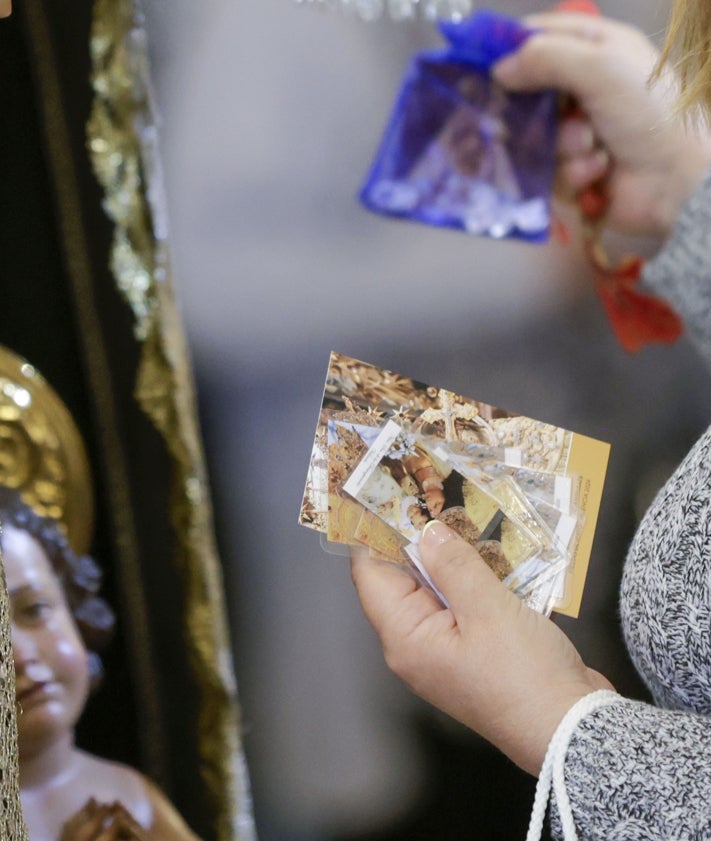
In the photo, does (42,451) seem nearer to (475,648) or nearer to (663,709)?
(475,648)

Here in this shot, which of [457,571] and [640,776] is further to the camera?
[457,571]

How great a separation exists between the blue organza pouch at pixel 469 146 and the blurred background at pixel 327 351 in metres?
0.02

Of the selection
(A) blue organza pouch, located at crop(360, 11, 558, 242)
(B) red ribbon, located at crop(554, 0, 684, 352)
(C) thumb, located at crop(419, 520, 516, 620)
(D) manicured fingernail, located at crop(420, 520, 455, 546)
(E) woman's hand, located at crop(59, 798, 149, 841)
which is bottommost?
(E) woman's hand, located at crop(59, 798, 149, 841)

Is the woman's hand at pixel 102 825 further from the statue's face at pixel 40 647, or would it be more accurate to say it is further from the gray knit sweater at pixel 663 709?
the gray knit sweater at pixel 663 709

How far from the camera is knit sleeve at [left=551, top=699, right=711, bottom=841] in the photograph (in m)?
0.57

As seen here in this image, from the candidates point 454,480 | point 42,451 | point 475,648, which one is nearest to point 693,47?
point 454,480

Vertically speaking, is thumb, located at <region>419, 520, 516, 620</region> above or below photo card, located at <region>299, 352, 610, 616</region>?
below

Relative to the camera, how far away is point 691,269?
883 mm

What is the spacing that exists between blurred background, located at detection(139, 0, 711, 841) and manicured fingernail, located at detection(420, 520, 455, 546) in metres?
0.12

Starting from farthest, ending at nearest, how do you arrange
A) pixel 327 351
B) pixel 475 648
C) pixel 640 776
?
pixel 327 351
pixel 475 648
pixel 640 776

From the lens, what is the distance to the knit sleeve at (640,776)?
A: 0.57m

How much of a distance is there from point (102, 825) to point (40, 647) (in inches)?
7.0

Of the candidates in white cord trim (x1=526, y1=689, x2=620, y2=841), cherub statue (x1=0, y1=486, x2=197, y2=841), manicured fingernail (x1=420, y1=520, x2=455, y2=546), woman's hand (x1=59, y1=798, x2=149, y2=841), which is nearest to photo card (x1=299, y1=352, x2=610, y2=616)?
manicured fingernail (x1=420, y1=520, x2=455, y2=546)

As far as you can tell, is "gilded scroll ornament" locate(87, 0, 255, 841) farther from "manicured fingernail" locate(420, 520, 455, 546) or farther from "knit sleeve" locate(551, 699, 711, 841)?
"knit sleeve" locate(551, 699, 711, 841)
